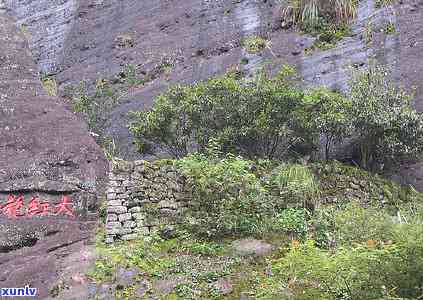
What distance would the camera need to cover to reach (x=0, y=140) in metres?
10.6

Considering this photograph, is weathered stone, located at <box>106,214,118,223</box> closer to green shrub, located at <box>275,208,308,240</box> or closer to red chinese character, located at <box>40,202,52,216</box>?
red chinese character, located at <box>40,202,52,216</box>

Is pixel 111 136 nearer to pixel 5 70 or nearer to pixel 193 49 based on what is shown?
pixel 5 70

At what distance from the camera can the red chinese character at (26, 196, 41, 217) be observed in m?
9.05

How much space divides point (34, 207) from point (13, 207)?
31 centimetres

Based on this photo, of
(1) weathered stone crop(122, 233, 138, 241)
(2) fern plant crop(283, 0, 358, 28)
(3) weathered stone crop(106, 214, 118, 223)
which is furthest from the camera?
(2) fern plant crop(283, 0, 358, 28)

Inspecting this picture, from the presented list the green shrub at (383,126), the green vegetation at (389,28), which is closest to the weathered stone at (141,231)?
the green shrub at (383,126)

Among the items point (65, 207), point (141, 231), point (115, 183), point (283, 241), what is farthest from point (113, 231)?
point (283, 241)

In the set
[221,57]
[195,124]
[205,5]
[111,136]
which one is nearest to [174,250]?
[195,124]

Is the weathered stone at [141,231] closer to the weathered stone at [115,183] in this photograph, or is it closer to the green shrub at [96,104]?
the weathered stone at [115,183]

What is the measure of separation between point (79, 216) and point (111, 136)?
187 inches

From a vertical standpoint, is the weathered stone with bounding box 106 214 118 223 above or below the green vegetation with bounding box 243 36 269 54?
below

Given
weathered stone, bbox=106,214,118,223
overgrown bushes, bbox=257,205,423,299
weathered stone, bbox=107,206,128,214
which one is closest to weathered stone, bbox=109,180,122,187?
weathered stone, bbox=107,206,128,214

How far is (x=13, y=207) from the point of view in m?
9.14

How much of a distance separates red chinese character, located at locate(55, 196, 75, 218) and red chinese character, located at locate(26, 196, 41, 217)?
284 millimetres
